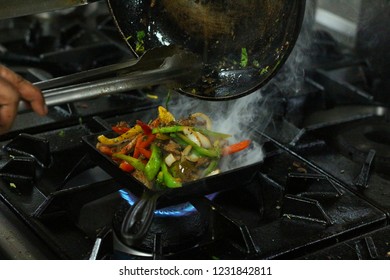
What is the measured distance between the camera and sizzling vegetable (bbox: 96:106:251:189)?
1177 millimetres

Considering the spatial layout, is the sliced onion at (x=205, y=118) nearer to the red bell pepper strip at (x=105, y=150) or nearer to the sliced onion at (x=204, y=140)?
the sliced onion at (x=204, y=140)

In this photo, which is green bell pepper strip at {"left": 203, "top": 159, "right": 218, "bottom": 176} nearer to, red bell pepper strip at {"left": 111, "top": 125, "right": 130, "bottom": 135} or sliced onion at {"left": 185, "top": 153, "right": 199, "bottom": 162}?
sliced onion at {"left": 185, "top": 153, "right": 199, "bottom": 162}

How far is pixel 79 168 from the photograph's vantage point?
4.21 feet

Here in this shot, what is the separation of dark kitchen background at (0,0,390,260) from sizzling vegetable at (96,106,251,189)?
5 centimetres

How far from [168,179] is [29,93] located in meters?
0.32

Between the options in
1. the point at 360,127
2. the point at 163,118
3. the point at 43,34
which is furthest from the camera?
the point at 43,34

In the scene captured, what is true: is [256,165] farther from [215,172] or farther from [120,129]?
[120,129]

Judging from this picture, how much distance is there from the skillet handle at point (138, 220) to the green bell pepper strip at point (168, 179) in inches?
3.8

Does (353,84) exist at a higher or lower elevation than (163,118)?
lower

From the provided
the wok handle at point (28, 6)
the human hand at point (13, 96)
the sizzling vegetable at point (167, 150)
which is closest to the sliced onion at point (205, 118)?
the sizzling vegetable at point (167, 150)

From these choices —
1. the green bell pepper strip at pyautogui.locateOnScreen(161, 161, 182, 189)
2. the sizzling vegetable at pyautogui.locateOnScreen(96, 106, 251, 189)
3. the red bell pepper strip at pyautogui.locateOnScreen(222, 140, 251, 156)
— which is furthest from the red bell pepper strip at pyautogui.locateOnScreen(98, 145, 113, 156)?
the red bell pepper strip at pyautogui.locateOnScreen(222, 140, 251, 156)

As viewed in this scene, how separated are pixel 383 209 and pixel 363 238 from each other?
0.11m
